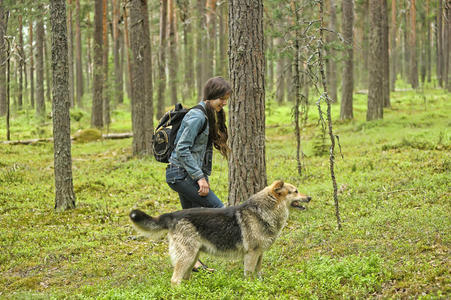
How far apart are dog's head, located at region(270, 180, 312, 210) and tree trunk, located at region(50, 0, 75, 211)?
619cm

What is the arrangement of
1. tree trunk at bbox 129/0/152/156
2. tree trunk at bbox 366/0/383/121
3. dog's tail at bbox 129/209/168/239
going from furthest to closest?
1. tree trunk at bbox 366/0/383/121
2. tree trunk at bbox 129/0/152/156
3. dog's tail at bbox 129/209/168/239

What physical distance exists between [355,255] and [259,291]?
162 centimetres

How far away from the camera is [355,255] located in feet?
18.7

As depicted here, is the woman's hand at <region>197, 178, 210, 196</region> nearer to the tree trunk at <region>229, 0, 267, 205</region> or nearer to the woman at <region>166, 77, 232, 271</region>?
the woman at <region>166, 77, 232, 271</region>

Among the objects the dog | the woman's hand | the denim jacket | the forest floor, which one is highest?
the denim jacket

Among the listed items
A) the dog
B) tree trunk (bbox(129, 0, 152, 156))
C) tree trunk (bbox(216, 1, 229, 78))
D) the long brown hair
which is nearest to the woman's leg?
the dog

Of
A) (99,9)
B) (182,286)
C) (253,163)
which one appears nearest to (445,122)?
(253,163)

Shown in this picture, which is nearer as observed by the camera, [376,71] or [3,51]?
[3,51]

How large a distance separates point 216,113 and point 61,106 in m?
5.57

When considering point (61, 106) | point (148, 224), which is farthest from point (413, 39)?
point (148, 224)

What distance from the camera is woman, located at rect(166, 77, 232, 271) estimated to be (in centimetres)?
521

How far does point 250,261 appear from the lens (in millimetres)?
5145

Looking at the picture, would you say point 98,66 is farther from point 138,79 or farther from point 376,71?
point 376,71

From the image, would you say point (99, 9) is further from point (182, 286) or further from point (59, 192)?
point (182, 286)
